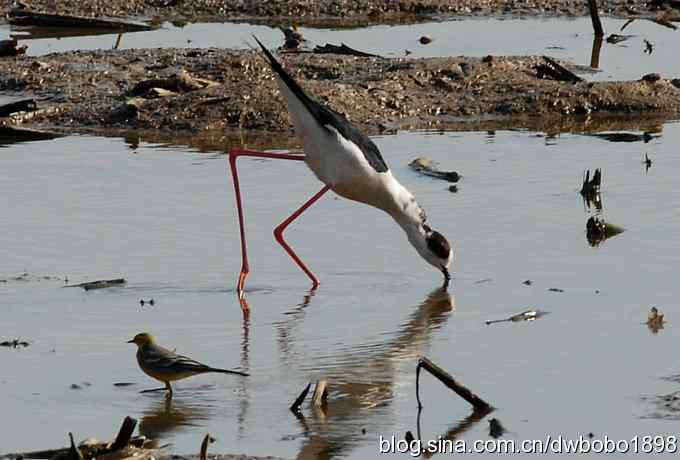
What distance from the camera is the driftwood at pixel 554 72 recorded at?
12.8 meters

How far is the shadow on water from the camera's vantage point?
5.34 metres

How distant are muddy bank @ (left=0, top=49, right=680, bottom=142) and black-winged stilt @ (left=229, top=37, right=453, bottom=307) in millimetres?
3507

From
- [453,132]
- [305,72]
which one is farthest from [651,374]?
[305,72]

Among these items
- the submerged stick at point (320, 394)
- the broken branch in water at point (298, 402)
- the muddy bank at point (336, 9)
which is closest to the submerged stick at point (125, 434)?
the broken branch in water at point (298, 402)

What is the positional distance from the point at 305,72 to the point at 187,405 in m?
7.57

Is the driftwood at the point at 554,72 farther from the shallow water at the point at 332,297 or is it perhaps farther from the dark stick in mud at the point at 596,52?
the shallow water at the point at 332,297

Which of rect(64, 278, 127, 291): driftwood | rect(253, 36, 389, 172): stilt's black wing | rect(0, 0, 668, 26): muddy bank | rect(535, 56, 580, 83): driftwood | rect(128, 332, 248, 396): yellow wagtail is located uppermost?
rect(253, 36, 389, 172): stilt's black wing

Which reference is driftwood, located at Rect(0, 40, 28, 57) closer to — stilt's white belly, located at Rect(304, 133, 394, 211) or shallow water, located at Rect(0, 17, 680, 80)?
shallow water, located at Rect(0, 17, 680, 80)

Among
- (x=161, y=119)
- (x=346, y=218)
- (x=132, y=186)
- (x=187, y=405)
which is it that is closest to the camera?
(x=187, y=405)

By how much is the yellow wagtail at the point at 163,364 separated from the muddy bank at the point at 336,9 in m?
11.9

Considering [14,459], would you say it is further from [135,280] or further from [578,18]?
[578,18]

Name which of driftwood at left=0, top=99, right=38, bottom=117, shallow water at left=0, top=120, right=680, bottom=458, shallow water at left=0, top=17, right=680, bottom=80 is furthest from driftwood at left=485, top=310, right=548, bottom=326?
shallow water at left=0, top=17, right=680, bottom=80

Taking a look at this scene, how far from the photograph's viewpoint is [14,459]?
4.99 metres

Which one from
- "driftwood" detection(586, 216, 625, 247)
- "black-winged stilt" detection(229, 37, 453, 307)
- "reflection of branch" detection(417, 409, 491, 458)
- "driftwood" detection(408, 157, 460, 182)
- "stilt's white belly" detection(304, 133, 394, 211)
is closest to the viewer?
"reflection of branch" detection(417, 409, 491, 458)
